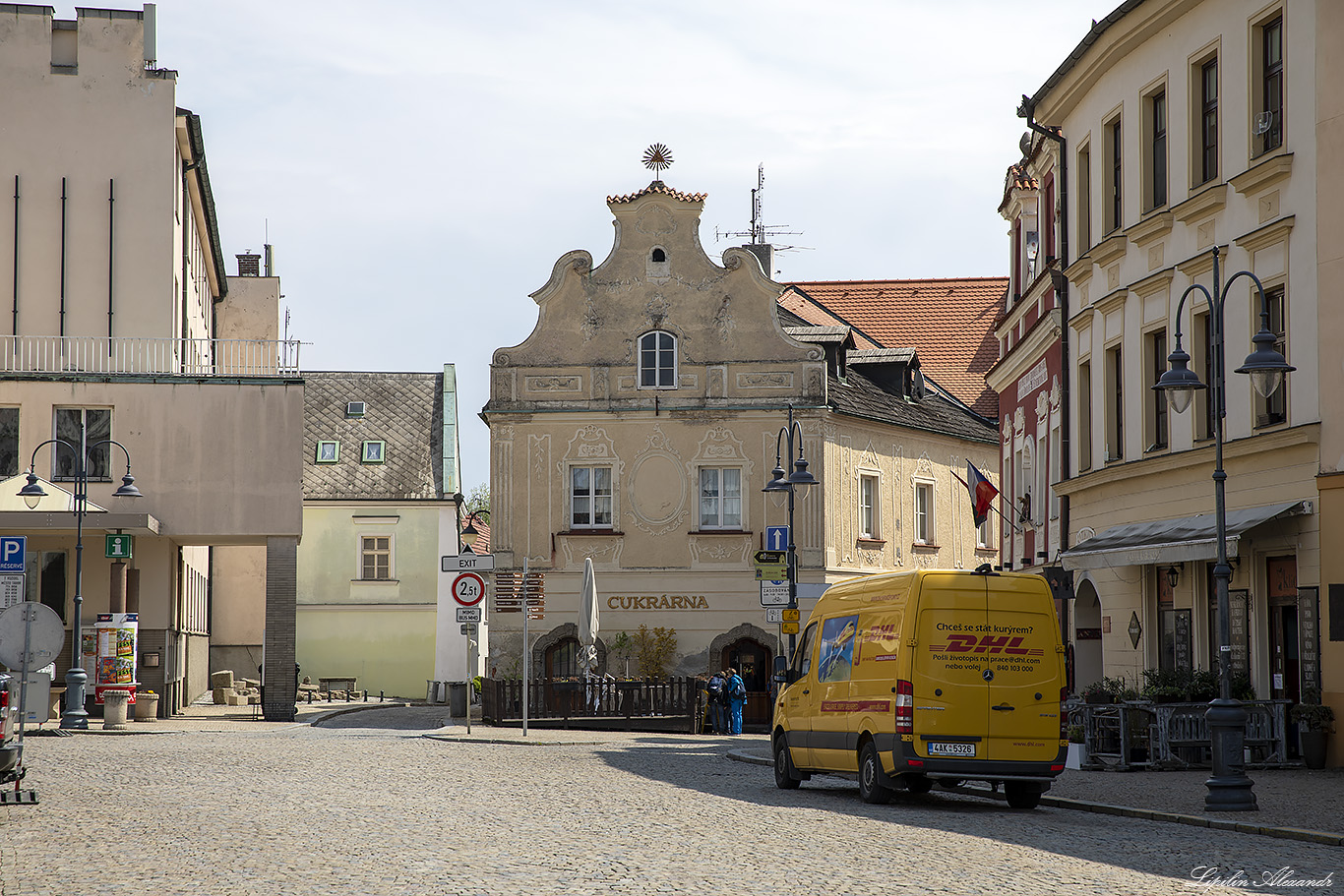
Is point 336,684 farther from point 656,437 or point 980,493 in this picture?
point 980,493

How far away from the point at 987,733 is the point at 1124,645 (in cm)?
1164

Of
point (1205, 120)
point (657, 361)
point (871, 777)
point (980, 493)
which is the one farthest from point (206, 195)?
point (871, 777)

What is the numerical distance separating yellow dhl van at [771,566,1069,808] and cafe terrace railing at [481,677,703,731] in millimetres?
18869

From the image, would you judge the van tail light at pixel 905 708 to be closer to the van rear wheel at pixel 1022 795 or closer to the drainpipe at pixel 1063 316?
the van rear wheel at pixel 1022 795

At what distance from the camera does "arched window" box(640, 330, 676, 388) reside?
1646 inches

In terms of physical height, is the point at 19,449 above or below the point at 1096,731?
above

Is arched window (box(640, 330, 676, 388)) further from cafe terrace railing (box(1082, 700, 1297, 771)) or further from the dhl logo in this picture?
the dhl logo

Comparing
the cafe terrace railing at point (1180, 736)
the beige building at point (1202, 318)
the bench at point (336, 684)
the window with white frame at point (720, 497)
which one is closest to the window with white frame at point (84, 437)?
the window with white frame at point (720, 497)

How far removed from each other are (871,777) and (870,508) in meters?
26.4

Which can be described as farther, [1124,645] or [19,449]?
[19,449]

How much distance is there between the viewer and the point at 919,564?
4503 centimetres

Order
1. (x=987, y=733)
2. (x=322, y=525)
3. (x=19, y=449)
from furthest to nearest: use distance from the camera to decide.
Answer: (x=322, y=525)
(x=19, y=449)
(x=987, y=733)

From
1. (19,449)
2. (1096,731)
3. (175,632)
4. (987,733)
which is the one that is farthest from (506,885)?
(175,632)

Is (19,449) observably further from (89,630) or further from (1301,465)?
(1301,465)
